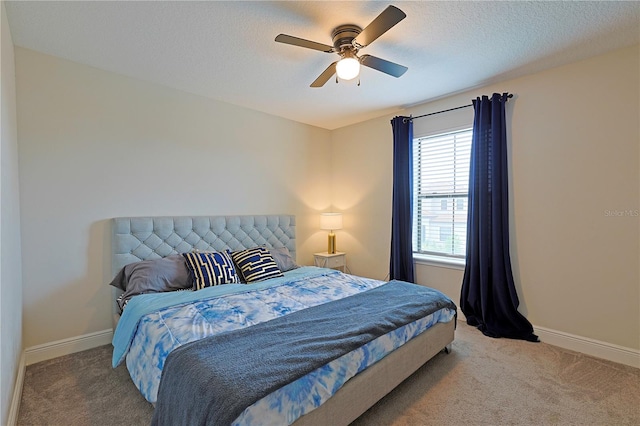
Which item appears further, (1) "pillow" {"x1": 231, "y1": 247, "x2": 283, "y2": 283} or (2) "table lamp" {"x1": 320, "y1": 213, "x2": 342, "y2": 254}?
(2) "table lamp" {"x1": 320, "y1": 213, "x2": 342, "y2": 254}

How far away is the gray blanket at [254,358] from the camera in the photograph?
127 cm

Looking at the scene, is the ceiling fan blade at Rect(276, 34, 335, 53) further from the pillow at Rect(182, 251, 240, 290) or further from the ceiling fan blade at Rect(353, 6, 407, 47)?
the pillow at Rect(182, 251, 240, 290)

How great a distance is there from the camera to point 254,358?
1.48 meters

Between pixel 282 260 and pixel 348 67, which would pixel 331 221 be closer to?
pixel 282 260

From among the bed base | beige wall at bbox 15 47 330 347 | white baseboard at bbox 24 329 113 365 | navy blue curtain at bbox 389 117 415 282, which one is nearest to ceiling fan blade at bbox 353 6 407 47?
navy blue curtain at bbox 389 117 415 282

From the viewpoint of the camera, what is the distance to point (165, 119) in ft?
10.5

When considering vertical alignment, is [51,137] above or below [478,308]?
above

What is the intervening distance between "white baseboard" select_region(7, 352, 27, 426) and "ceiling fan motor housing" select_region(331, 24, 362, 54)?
308 cm

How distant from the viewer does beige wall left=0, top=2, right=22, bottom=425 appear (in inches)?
63.8

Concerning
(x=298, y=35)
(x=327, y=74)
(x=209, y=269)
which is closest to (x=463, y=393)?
(x=209, y=269)

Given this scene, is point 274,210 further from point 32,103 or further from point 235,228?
point 32,103

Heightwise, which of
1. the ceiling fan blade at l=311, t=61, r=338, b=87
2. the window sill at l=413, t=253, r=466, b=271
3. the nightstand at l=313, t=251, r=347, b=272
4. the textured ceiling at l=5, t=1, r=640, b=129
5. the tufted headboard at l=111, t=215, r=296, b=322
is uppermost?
the textured ceiling at l=5, t=1, r=640, b=129

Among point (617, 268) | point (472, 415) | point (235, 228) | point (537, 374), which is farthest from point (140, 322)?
point (617, 268)

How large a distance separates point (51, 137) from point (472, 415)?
3.84m
